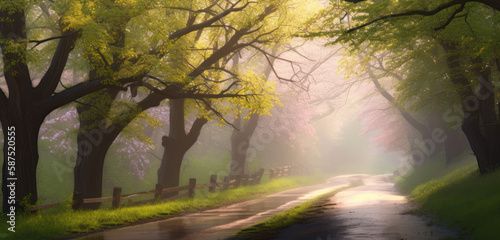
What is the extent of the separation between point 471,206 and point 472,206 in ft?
0.27

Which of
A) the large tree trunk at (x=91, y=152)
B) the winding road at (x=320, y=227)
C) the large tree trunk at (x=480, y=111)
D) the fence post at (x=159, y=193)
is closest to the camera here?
the winding road at (x=320, y=227)

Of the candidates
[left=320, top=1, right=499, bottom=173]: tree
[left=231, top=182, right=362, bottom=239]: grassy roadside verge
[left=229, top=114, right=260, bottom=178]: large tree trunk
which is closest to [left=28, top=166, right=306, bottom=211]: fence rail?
[left=229, top=114, right=260, bottom=178]: large tree trunk

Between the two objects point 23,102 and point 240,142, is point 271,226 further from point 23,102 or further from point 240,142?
point 240,142

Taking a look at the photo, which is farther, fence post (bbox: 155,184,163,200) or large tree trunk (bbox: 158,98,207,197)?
large tree trunk (bbox: 158,98,207,197)

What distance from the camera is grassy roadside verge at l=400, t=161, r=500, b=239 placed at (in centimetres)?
904

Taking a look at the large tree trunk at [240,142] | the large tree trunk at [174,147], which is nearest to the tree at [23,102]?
the large tree trunk at [174,147]

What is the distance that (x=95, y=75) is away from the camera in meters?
15.2

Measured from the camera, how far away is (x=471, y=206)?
1143 centimetres

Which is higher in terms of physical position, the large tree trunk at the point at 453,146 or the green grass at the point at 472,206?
the large tree trunk at the point at 453,146

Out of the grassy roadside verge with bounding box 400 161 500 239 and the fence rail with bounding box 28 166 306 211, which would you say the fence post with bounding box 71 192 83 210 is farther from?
the grassy roadside verge with bounding box 400 161 500 239

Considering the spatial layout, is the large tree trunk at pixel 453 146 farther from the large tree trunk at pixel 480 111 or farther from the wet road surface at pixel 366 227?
the wet road surface at pixel 366 227

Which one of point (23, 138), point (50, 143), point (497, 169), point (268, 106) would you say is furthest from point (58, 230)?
point (50, 143)

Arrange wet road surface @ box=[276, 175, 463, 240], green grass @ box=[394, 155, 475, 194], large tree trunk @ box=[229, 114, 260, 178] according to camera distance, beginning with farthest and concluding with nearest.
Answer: large tree trunk @ box=[229, 114, 260, 178] < green grass @ box=[394, 155, 475, 194] < wet road surface @ box=[276, 175, 463, 240]

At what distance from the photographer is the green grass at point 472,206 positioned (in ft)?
29.6
